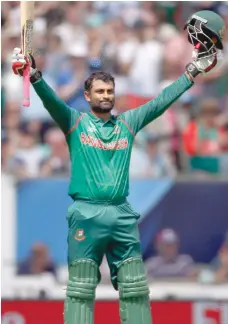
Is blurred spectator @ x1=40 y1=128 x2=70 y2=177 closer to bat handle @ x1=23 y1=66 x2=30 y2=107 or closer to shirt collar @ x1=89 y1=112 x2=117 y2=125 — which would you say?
shirt collar @ x1=89 y1=112 x2=117 y2=125

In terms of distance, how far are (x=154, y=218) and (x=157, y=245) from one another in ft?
0.83

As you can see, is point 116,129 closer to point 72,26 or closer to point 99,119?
point 99,119

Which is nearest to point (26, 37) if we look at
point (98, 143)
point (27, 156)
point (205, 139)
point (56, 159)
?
point (98, 143)

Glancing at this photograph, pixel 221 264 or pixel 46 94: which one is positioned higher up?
pixel 221 264

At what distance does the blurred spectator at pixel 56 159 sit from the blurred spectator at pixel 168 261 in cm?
121


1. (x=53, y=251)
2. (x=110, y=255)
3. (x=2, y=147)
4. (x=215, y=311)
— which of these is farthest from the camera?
(x=2, y=147)

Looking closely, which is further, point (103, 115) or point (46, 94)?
point (103, 115)

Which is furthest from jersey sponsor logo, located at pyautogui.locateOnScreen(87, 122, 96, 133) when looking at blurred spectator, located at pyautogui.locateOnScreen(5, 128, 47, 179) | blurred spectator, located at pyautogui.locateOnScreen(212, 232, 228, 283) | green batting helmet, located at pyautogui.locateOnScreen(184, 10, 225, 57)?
blurred spectator, located at pyautogui.locateOnScreen(5, 128, 47, 179)

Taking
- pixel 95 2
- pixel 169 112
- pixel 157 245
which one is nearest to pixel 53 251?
pixel 157 245

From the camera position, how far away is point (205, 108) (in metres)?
11.3

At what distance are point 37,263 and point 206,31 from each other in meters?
3.52

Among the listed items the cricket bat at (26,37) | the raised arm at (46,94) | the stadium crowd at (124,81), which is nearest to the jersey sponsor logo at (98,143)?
the raised arm at (46,94)

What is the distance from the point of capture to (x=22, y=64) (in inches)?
246

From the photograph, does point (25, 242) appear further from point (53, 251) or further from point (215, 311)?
point (215, 311)
